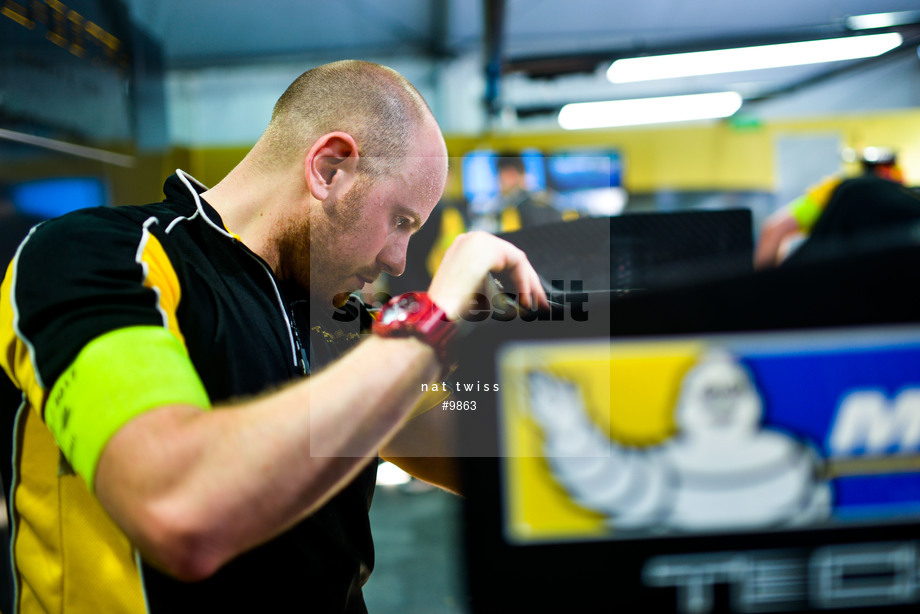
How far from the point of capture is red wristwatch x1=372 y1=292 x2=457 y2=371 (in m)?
0.52

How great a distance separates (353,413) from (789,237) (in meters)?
1.05

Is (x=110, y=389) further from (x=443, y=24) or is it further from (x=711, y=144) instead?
(x=711, y=144)

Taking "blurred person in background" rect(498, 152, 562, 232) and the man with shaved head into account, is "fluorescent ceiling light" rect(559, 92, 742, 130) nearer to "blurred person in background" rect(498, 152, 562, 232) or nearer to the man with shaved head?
"blurred person in background" rect(498, 152, 562, 232)

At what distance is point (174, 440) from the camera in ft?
1.53

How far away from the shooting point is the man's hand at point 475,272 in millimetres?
553

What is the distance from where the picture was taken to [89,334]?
0.51m

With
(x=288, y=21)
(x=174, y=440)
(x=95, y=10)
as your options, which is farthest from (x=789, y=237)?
(x=288, y=21)

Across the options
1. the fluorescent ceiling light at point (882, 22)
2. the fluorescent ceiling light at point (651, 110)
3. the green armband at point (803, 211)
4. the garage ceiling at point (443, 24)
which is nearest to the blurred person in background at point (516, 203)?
the garage ceiling at point (443, 24)

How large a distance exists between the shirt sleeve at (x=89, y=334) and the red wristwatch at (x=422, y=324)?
0.18 meters

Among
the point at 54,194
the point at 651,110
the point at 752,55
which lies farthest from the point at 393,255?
the point at 651,110

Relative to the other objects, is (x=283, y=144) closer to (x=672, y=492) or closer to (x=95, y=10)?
(x=672, y=492)

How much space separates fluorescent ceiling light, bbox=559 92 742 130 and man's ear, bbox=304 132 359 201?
201 inches

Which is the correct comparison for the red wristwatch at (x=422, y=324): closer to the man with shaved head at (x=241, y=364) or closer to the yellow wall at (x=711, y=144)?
the man with shaved head at (x=241, y=364)

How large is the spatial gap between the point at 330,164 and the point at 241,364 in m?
0.31
